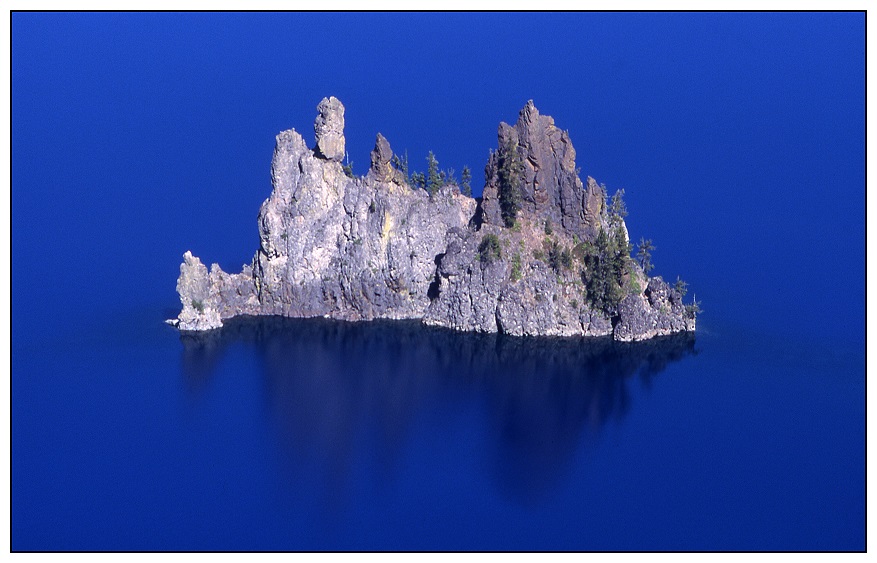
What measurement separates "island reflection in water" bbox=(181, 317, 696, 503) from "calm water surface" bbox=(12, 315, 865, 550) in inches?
8.9

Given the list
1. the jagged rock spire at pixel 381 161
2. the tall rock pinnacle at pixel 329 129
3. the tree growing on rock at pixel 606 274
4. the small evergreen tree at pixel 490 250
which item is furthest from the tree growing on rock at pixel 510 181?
the tall rock pinnacle at pixel 329 129

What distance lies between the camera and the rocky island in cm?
12119

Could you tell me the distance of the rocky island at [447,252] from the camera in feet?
398

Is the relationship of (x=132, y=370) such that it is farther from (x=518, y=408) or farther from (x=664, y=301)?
(x=664, y=301)

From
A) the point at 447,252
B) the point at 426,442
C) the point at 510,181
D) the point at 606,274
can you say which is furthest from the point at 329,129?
the point at 426,442

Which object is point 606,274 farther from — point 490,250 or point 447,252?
point 447,252

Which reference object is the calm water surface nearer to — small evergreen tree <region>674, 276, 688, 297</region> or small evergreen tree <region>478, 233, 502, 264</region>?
small evergreen tree <region>674, 276, 688, 297</region>

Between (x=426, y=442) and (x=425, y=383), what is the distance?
11.9 m

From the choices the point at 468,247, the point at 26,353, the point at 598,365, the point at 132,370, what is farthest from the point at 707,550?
the point at 26,353

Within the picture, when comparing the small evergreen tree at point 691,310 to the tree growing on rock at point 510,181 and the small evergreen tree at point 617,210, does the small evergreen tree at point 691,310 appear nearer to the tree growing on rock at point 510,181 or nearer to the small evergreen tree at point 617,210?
the small evergreen tree at point 617,210

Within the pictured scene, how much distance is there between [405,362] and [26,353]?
35.0m

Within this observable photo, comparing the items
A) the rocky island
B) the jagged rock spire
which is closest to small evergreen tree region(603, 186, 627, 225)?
the rocky island

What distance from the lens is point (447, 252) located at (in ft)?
405

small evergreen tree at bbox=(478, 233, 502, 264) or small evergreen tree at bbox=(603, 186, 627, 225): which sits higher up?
small evergreen tree at bbox=(603, 186, 627, 225)
